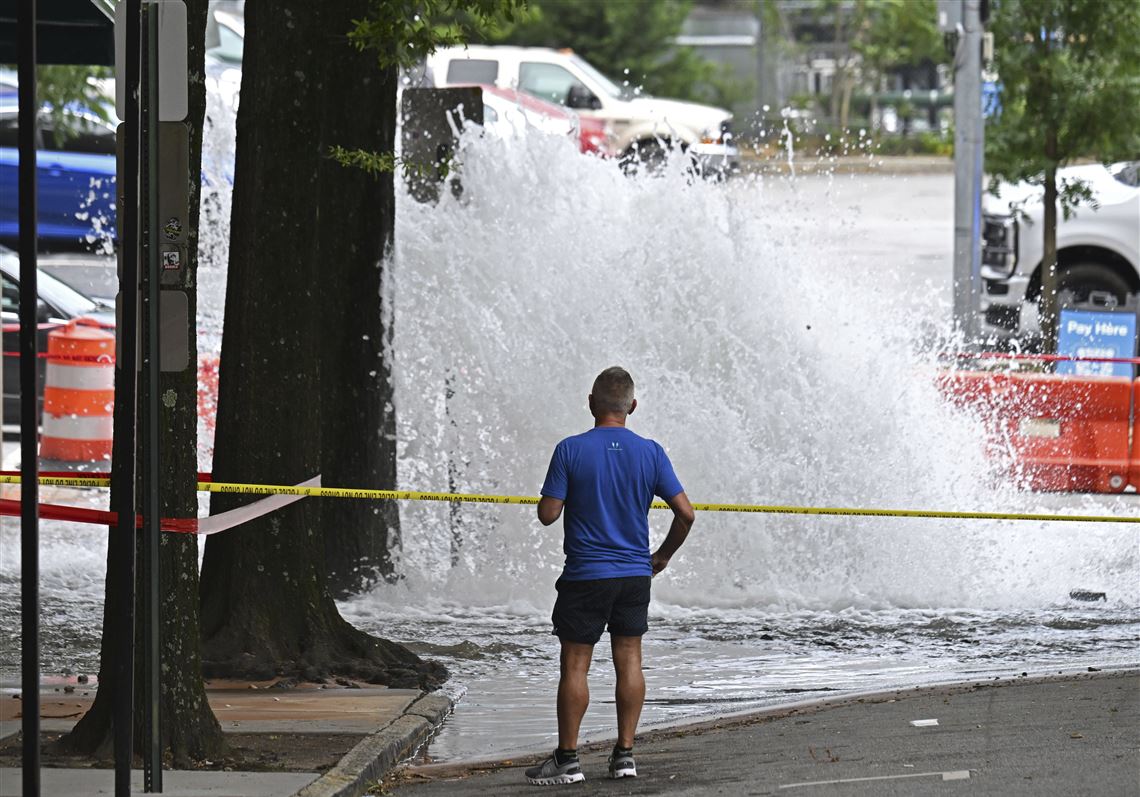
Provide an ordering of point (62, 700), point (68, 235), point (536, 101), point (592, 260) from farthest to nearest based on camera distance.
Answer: point (536, 101) → point (68, 235) → point (592, 260) → point (62, 700)

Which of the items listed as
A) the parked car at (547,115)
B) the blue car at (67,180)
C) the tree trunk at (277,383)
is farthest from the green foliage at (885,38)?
the tree trunk at (277,383)

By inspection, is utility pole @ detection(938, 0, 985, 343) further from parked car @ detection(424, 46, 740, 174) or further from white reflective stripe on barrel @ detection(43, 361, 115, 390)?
parked car @ detection(424, 46, 740, 174)

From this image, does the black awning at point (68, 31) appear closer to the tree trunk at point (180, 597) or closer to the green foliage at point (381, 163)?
the green foliage at point (381, 163)

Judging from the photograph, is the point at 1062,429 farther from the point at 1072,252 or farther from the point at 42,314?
the point at 42,314

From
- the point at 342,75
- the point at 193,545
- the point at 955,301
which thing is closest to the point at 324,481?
the point at 342,75

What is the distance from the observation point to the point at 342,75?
10727mm

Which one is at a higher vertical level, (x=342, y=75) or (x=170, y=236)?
(x=342, y=75)

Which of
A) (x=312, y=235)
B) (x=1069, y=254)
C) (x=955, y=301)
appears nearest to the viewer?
(x=312, y=235)

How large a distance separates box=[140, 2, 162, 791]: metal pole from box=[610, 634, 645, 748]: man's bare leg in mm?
1669

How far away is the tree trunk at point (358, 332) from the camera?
10.9 metres

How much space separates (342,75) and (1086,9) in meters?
10.1

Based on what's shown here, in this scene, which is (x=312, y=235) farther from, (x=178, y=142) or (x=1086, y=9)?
(x=1086, y=9)

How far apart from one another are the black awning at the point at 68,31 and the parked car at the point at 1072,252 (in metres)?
10.4

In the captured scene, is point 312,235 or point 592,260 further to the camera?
point 592,260
